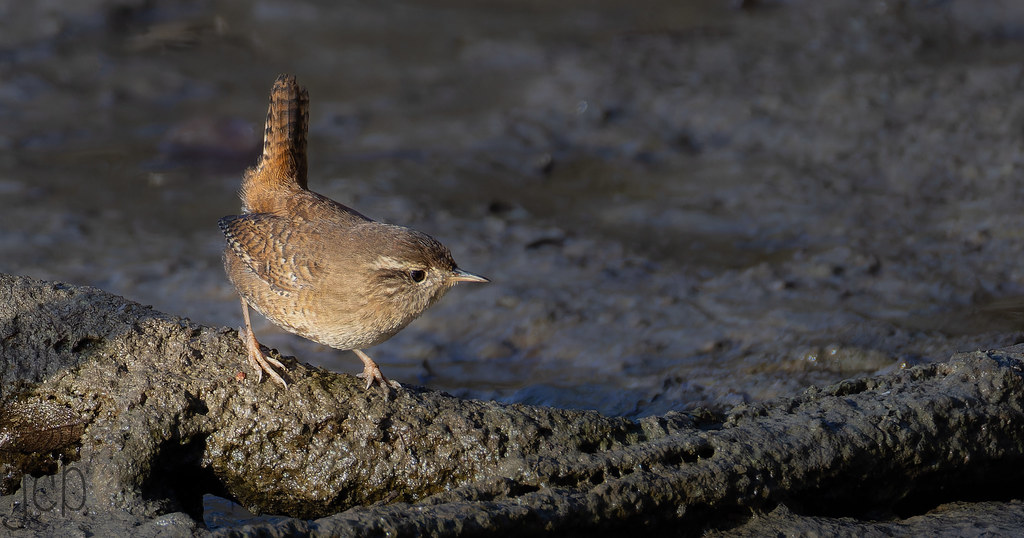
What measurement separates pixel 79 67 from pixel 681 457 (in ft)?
29.4

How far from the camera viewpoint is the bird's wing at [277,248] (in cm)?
431

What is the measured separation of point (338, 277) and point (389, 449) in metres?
0.77

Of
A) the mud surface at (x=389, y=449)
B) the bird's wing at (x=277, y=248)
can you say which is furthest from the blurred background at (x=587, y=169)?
the bird's wing at (x=277, y=248)

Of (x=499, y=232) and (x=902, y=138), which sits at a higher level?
(x=902, y=138)

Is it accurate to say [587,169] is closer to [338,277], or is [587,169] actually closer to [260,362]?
[338,277]

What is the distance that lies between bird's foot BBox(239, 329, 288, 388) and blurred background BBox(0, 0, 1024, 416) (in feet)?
6.87

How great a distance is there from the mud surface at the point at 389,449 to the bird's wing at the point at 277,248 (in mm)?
348

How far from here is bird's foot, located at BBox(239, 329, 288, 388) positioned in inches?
156

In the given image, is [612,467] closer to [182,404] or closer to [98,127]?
[182,404]

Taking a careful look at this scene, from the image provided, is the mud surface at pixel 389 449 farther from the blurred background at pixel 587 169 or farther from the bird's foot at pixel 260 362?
the blurred background at pixel 587 169

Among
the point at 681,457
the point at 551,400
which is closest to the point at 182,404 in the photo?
the point at 681,457

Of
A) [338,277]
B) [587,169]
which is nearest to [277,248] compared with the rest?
[338,277]

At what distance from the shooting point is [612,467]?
12.6 feet

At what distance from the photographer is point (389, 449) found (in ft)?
12.9
